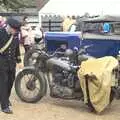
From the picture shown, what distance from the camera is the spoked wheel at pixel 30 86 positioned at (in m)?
10.7

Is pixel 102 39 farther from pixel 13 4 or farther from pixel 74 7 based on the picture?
pixel 13 4

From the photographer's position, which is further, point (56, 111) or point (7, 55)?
point (56, 111)

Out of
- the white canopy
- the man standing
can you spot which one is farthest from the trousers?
the white canopy

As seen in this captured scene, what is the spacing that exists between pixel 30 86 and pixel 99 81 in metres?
1.79

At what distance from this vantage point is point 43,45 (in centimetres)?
1506

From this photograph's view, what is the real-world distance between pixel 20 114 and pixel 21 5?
3879 centimetres

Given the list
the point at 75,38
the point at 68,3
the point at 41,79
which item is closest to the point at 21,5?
the point at 68,3

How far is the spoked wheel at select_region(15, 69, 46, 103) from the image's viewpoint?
10734mm

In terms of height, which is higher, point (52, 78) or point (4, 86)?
point (4, 86)

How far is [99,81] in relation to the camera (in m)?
9.71

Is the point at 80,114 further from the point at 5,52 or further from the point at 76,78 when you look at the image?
the point at 5,52

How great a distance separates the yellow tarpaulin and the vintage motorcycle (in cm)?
40

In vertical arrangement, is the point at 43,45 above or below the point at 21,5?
above

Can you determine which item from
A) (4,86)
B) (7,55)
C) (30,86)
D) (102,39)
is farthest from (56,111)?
(102,39)
